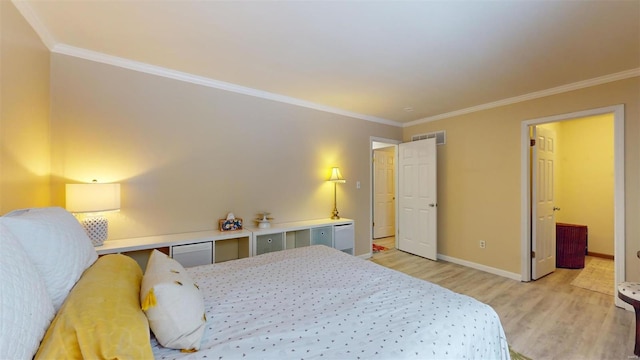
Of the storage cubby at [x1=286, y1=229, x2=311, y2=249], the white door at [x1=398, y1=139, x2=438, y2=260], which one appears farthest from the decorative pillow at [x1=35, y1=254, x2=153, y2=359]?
the white door at [x1=398, y1=139, x2=438, y2=260]

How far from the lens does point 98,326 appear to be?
2.61 ft

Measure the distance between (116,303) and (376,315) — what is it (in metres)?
1.08

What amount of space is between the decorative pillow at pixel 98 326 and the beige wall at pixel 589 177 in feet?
20.7

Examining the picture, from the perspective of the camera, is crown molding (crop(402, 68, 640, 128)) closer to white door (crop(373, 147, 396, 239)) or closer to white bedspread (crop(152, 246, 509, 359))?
white door (crop(373, 147, 396, 239))

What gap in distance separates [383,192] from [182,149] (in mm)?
4458

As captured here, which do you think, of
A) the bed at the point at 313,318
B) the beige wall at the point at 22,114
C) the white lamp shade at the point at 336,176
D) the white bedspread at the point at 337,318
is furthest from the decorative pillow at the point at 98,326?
the white lamp shade at the point at 336,176

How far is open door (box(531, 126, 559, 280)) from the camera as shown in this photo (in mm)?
3287

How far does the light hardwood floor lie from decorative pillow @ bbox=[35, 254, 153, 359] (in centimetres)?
252

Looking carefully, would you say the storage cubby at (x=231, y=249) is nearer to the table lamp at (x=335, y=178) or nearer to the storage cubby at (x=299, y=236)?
the storage cubby at (x=299, y=236)

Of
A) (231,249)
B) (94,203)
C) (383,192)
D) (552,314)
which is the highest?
(94,203)

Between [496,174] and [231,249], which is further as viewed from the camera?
[496,174]


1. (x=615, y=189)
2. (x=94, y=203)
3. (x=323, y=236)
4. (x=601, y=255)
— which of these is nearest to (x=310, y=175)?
(x=323, y=236)

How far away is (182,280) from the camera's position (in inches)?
44.6

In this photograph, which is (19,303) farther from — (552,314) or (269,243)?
(552,314)
